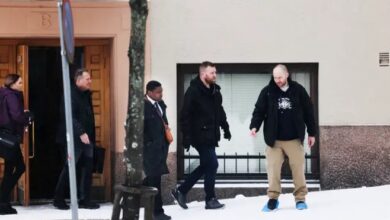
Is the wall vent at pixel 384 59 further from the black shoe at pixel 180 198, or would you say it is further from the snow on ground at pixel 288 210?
the black shoe at pixel 180 198

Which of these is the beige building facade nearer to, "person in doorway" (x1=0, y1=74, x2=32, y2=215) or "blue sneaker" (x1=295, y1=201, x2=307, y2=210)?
"person in doorway" (x1=0, y1=74, x2=32, y2=215)

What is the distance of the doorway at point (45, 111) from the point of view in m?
13.0

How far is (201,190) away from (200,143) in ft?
6.13

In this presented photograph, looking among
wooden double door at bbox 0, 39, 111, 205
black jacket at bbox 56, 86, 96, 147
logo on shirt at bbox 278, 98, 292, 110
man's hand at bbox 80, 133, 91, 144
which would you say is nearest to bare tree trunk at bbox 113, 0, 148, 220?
logo on shirt at bbox 278, 98, 292, 110

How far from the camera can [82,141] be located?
38.4 feet

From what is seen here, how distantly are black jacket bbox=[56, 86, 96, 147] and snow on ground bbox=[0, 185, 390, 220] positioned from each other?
3.25 feet

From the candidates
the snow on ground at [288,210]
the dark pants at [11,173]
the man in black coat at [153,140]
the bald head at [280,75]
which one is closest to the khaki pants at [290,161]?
the snow on ground at [288,210]

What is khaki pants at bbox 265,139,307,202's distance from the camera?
34.4 ft

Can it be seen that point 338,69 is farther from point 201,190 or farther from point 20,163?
point 20,163

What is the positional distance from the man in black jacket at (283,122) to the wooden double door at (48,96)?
10.5ft

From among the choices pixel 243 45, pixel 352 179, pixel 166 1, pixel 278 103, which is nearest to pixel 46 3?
pixel 166 1

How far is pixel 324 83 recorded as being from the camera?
12695 millimetres

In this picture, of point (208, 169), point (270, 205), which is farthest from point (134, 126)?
point (270, 205)

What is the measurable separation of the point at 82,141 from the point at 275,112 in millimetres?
2749
